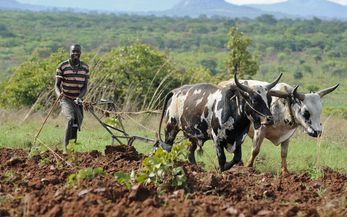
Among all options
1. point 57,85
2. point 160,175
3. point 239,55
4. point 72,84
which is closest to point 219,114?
point 72,84

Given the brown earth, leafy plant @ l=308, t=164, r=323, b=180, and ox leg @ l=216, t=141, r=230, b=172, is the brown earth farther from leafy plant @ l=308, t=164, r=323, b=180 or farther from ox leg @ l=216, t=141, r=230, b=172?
ox leg @ l=216, t=141, r=230, b=172

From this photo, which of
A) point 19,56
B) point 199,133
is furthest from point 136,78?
point 19,56

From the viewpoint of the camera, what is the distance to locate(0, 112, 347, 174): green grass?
11352 millimetres

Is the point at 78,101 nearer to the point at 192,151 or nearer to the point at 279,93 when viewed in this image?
the point at 192,151

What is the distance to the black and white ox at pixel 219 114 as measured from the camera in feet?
30.3

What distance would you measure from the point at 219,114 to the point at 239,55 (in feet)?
51.2

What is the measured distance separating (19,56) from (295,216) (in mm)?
63997

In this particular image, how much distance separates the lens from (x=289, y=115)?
10656 mm

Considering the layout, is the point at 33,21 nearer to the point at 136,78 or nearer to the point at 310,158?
the point at 136,78

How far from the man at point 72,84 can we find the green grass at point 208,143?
68 centimetres

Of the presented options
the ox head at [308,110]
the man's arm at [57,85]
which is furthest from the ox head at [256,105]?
the man's arm at [57,85]

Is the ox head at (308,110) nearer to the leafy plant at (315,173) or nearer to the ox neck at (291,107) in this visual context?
the ox neck at (291,107)

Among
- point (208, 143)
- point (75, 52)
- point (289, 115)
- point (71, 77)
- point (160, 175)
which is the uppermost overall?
point (75, 52)

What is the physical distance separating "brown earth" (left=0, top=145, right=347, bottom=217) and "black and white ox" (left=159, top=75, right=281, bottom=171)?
58cm
